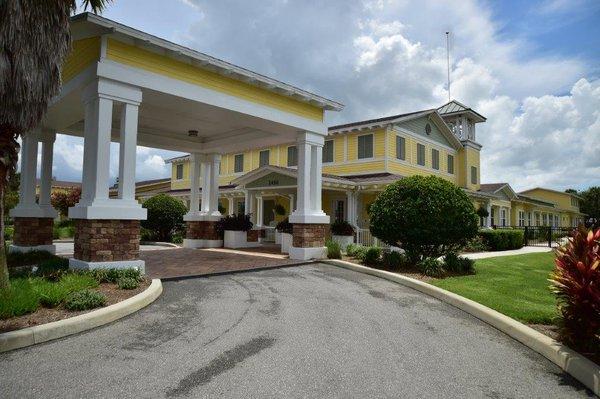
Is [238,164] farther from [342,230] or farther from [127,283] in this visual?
[127,283]

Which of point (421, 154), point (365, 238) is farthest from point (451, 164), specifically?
point (365, 238)

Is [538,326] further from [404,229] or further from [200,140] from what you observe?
[200,140]

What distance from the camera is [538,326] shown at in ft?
20.3

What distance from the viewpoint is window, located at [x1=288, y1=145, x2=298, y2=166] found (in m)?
24.6

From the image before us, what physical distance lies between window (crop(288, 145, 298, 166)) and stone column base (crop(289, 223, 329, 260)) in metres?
11.0

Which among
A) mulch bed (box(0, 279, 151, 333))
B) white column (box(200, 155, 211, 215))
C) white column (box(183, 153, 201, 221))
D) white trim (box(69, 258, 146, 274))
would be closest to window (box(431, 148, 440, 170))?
white column (box(200, 155, 211, 215))

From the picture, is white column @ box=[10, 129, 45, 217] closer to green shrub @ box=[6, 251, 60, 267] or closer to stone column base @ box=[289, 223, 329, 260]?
green shrub @ box=[6, 251, 60, 267]

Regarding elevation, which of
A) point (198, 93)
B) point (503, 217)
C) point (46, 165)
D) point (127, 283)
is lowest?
point (127, 283)

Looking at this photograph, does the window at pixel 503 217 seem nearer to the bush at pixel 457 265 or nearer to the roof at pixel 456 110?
the roof at pixel 456 110

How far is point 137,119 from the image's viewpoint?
10.6 metres

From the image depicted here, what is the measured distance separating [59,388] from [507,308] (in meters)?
6.71

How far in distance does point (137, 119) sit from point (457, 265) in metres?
9.66

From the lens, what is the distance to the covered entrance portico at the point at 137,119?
8.97m

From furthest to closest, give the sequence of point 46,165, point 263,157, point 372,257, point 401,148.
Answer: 1. point 263,157
2. point 401,148
3. point 46,165
4. point 372,257
